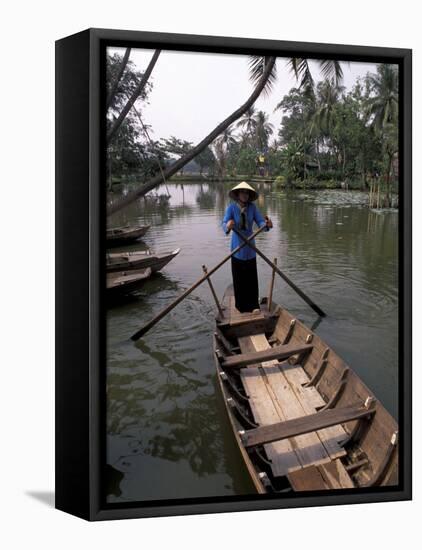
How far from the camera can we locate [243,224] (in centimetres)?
448

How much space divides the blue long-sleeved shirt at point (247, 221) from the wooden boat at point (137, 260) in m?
0.36

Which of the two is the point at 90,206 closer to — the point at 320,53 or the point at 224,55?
the point at 224,55

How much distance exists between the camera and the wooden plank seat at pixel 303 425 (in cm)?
392

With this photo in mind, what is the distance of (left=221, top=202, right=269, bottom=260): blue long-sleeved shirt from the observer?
443 centimetres

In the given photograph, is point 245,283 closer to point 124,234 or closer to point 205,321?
point 205,321

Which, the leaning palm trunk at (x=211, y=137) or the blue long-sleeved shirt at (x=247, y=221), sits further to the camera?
the blue long-sleeved shirt at (x=247, y=221)

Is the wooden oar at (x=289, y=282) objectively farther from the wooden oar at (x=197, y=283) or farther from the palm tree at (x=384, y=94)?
the palm tree at (x=384, y=94)

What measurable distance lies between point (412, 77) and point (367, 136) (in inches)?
16.6

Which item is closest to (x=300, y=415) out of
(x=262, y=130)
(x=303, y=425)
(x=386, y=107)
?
(x=303, y=425)

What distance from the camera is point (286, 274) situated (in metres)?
4.56

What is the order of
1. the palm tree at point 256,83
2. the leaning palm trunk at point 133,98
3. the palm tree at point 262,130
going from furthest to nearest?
the palm tree at point 262,130
the palm tree at point 256,83
the leaning palm trunk at point 133,98

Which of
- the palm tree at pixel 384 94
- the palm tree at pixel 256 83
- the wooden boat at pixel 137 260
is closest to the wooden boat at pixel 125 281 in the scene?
the wooden boat at pixel 137 260

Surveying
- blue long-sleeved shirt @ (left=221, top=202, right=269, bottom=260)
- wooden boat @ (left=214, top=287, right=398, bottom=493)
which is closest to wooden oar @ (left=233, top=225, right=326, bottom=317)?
blue long-sleeved shirt @ (left=221, top=202, right=269, bottom=260)

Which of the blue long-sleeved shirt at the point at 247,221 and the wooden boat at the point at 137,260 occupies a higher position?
the blue long-sleeved shirt at the point at 247,221
